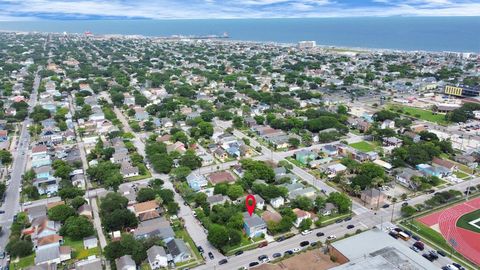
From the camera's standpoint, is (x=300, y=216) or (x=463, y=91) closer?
(x=300, y=216)

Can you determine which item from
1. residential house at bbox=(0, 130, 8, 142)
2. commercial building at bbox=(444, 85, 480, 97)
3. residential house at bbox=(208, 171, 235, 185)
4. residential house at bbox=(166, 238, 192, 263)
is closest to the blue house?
residential house at bbox=(208, 171, 235, 185)

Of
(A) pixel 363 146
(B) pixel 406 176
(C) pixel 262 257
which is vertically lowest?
(C) pixel 262 257

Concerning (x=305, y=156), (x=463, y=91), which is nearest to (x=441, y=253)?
(x=305, y=156)

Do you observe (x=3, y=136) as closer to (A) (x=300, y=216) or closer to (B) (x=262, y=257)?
(B) (x=262, y=257)

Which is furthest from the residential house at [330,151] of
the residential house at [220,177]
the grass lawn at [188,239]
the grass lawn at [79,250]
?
the grass lawn at [79,250]

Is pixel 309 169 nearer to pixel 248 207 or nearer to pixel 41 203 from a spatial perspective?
pixel 248 207

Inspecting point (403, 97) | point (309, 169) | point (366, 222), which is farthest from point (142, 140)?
point (403, 97)

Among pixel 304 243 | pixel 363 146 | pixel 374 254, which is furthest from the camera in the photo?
pixel 363 146

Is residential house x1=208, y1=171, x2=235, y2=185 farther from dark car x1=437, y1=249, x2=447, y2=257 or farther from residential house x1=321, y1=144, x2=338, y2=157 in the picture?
dark car x1=437, y1=249, x2=447, y2=257
